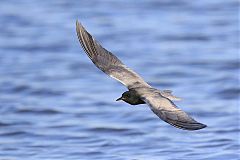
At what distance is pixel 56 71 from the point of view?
13359 mm

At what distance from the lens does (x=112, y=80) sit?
42.4ft

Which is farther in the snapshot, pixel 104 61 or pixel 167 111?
pixel 104 61

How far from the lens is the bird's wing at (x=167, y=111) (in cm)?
691

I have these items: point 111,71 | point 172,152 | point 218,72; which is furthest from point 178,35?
point 111,71

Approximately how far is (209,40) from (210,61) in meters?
1.07

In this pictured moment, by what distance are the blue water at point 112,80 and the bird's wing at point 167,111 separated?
6.50 ft

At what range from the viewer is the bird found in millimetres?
7066

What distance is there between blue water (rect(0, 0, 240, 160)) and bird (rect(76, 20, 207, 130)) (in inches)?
51.0

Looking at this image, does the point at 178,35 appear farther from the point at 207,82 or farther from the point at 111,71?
the point at 111,71

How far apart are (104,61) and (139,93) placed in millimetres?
925

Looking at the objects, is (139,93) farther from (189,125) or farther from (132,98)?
(189,125)

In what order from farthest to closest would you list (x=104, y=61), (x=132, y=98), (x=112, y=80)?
1. (x=112, y=80)
2. (x=104, y=61)
3. (x=132, y=98)

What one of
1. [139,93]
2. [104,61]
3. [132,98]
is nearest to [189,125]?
[139,93]

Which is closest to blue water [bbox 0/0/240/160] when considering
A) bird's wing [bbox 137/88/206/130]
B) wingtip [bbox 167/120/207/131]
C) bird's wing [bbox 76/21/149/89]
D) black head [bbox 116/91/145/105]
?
bird's wing [bbox 76/21/149/89]
